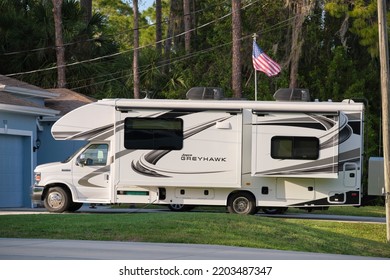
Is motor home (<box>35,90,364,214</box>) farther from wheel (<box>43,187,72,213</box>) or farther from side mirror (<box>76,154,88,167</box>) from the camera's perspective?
wheel (<box>43,187,72,213</box>)

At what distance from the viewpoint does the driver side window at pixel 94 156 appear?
28028 mm

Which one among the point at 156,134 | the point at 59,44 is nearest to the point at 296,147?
the point at 156,134

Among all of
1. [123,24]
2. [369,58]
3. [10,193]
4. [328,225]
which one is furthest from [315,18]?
[123,24]

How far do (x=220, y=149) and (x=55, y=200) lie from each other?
16.0ft

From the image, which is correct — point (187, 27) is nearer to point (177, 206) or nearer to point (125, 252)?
point (177, 206)

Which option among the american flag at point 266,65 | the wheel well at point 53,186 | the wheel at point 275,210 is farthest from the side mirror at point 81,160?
the american flag at point 266,65

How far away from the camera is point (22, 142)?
33.7m

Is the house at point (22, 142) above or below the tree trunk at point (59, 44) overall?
below

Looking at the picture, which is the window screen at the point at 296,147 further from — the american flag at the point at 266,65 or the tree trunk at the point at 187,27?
the tree trunk at the point at 187,27

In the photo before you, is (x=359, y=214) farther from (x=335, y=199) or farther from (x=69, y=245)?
(x=69, y=245)

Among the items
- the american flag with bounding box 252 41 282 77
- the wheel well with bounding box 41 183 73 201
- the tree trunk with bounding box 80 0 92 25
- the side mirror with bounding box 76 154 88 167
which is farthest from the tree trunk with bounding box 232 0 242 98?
the wheel well with bounding box 41 183 73 201

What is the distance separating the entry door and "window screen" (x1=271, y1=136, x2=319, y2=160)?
471 cm

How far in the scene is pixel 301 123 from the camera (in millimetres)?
27703

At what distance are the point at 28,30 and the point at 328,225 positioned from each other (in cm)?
2653
